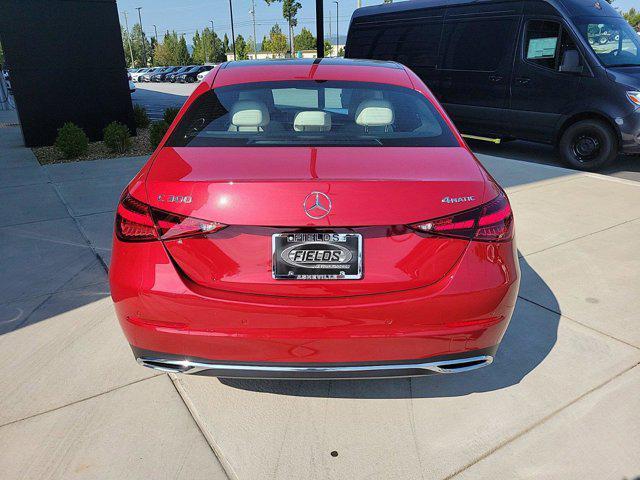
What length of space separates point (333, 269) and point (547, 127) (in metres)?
7.56

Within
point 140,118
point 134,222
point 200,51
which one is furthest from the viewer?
point 200,51

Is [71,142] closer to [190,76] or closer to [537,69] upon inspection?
[537,69]

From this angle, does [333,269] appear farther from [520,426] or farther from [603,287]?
[603,287]

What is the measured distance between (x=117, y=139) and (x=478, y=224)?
328 inches

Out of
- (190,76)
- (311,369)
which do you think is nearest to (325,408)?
(311,369)

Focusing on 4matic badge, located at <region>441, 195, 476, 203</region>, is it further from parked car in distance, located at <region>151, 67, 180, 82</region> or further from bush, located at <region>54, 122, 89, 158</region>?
parked car in distance, located at <region>151, 67, 180, 82</region>

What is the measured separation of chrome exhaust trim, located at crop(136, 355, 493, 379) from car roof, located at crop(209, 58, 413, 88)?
163 cm

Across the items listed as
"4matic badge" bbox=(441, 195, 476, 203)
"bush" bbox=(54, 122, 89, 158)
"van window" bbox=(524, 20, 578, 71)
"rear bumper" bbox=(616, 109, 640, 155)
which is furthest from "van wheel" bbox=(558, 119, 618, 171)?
"bush" bbox=(54, 122, 89, 158)

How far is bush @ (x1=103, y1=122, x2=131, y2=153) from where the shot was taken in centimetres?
886

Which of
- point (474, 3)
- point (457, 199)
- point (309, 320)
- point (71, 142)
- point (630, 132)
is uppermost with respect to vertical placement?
point (474, 3)

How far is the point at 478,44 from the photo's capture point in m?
8.96

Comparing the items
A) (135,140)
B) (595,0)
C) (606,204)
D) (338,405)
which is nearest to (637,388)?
(338,405)

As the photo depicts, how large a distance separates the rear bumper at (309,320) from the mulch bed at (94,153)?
7496 mm

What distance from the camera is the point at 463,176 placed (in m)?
1.98
